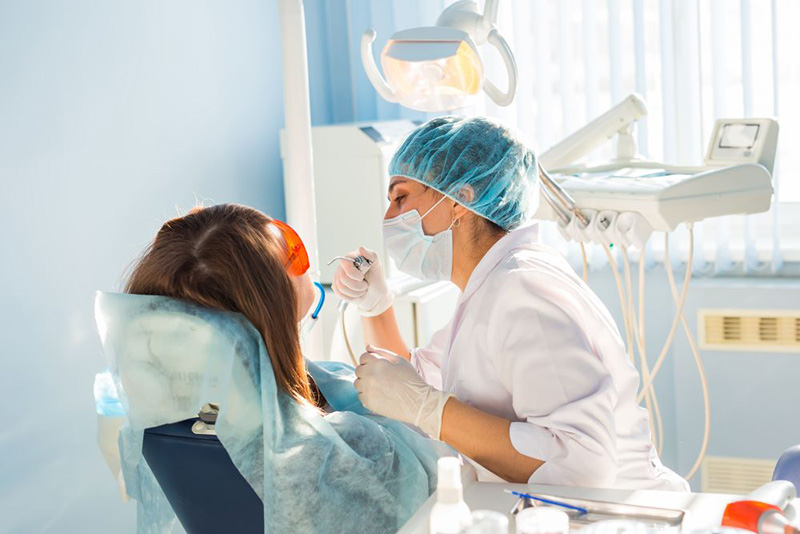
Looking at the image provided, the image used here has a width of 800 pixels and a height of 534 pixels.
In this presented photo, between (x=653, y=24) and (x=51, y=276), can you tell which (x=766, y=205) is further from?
(x=51, y=276)

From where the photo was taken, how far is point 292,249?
4.65 ft

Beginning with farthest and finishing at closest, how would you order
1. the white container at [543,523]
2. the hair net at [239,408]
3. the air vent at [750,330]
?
the air vent at [750,330] < the hair net at [239,408] < the white container at [543,523]

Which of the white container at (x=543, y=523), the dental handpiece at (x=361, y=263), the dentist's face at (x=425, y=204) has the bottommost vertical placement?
the white container at (x=543, y=523)

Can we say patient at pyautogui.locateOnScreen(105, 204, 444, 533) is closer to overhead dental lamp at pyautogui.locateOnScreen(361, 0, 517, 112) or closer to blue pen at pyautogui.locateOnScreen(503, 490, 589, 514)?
blue pen at pyautogui.locateOnScreen(503, 490, 589, 514)

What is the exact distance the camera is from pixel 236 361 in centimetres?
124

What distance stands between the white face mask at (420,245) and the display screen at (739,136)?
103 cm

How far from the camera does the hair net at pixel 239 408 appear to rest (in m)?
1.23

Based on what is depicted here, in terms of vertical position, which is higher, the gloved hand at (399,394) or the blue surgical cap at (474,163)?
the blue surgical cap at (474,163)

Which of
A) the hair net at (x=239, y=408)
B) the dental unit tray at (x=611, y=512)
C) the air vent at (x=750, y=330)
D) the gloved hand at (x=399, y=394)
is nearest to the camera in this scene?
the dental unit tray at (x=611, y=512)

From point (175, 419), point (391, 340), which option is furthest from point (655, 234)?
point (175, 419)

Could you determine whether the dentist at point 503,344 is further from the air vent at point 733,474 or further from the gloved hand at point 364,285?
the air vent at point 733,474

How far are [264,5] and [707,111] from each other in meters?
1.47

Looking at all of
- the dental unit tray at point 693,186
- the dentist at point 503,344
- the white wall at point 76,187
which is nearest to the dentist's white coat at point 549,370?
the dentist at point 503,344

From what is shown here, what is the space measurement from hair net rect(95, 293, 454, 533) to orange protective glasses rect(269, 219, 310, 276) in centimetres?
17
